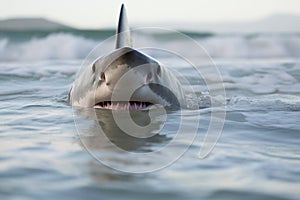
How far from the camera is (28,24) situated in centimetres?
2242

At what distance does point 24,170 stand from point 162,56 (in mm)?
12716

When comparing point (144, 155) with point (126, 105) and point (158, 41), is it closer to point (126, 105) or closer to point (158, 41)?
Answer: point (126, 105)

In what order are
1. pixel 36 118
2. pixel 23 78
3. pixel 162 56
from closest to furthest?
pixel 36 118 → pixel 23 78 → pixel 162 56

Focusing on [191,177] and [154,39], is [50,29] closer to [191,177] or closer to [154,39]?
[154,39]

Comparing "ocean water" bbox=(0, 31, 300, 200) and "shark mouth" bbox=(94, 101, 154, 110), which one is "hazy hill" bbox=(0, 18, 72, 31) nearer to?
"ocean water" bbox=(0, 31, 300, 200)

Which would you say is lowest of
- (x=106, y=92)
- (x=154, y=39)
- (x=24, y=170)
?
(x=24, y=170)

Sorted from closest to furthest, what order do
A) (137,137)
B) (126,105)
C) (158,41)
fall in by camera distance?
(137,137) → (126,105) → (158,41)

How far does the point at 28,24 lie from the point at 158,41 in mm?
5482

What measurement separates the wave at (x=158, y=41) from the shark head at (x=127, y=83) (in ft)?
39.5

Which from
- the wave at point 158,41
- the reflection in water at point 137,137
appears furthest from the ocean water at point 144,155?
the wave at point 158,41

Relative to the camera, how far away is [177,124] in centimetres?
386

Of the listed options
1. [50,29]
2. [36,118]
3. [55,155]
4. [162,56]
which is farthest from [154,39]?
[55,155]

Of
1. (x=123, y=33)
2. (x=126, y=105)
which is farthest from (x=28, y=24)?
(x=126, y=105)

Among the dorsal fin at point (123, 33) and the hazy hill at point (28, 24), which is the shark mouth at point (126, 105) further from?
Result: the hazy hill at point (28, 24)
